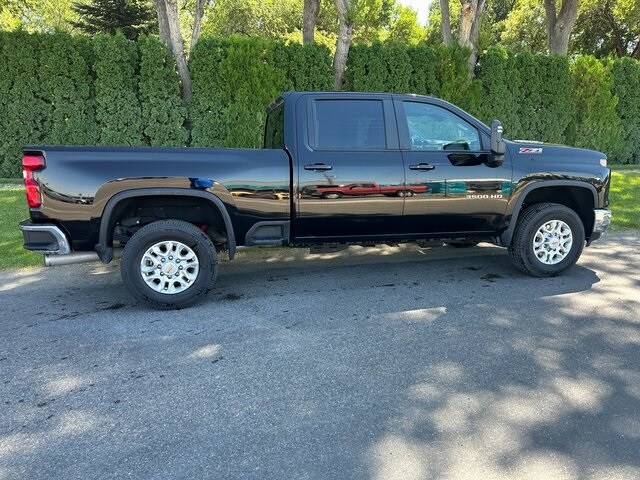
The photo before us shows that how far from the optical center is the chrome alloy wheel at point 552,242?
5352 millimetres

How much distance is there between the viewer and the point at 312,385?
3.18 meters

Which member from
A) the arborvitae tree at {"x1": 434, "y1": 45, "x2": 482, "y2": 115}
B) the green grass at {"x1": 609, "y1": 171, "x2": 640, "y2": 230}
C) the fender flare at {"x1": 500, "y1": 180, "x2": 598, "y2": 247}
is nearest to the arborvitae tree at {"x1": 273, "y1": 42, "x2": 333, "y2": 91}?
the arborvitae tree at {"x1": 434, "y1": 45, "x2": 482, "y2": 115}

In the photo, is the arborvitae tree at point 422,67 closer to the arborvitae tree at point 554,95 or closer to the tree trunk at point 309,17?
the arborvitae tree at point 554,95

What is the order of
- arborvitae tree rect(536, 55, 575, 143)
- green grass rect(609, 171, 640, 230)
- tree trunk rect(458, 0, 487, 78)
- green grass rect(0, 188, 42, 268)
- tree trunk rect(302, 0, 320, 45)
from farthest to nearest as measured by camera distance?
tree trunk rect(302, 0, 320, 45), arborvitae tree rect(536, 55, 575, 143), tree trunk rect(458, 0, 487, 78), green grass rect(609, 171, 640, 230), green grass rect(0, 188, 42, 268)

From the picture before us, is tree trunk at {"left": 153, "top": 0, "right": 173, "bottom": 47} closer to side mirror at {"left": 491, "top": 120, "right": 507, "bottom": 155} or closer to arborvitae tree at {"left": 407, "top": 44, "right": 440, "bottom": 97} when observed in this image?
arborvitae tree at {"left": 407, "top": 44, "right": 440, "bottom": 97}

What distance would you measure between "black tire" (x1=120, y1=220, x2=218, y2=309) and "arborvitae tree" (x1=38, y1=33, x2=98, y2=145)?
787cm

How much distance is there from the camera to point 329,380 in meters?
3.24

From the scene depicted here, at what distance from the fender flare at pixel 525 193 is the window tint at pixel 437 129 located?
0.70 m

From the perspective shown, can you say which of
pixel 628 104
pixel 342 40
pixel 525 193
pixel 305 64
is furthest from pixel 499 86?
pixel 525 193

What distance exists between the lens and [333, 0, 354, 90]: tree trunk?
1084 centimetres

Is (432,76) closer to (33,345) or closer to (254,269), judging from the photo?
(254,269)

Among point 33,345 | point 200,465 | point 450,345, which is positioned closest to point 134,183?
point 33,345

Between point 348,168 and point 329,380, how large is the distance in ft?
7.32

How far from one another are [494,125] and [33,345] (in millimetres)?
4555
